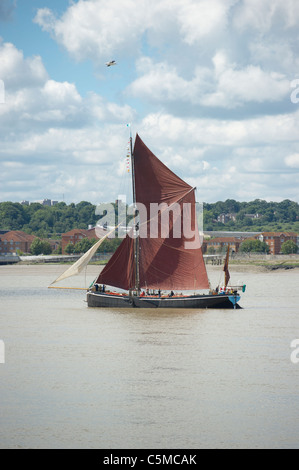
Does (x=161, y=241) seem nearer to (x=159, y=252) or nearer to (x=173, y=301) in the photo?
(x=159, y=252)

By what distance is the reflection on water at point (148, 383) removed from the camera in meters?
24.5

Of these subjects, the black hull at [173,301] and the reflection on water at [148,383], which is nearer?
the reflection on water at [148,383]

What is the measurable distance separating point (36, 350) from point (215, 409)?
15074 mm

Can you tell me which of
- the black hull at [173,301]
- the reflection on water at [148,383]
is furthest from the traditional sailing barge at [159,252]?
the reflection on water at [148,383]

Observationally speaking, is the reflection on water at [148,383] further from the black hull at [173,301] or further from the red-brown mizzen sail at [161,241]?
the red-brown mizzen sail at [161,241]

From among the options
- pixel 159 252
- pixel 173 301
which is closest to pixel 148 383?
pixel 173 301

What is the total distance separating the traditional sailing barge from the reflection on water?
6.78 metres

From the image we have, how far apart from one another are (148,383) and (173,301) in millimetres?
30264

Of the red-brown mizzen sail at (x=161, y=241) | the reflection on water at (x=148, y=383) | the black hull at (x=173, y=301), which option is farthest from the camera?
the black hull at (x=173, y=301)

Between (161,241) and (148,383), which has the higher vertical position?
(161,241)

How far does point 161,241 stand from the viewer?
6169cm

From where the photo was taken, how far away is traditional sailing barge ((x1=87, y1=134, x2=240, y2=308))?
61.3 m
